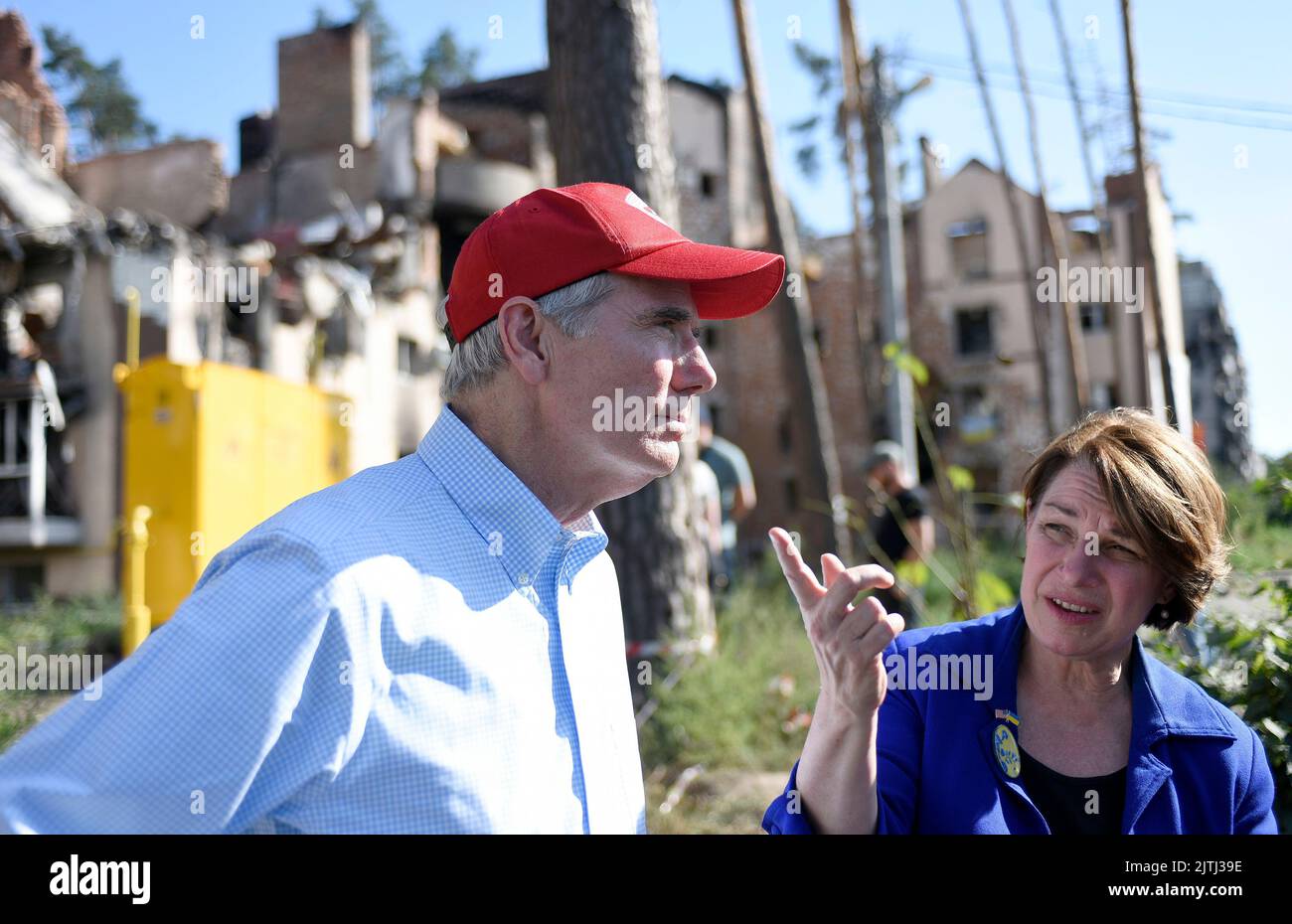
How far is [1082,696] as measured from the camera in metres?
2.23

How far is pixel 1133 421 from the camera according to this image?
229cm

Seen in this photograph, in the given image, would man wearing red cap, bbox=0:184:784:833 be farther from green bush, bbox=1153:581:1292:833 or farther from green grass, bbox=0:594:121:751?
green grass, bbox=0:594:121:751

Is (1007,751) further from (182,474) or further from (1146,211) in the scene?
(182,474)

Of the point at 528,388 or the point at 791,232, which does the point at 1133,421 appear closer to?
the point at 528,388

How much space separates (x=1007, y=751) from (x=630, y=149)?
445 centimetres

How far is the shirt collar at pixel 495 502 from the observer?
1.67m

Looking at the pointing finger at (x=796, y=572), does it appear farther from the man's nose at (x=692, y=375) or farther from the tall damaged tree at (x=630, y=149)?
the tall damaged tree at (x=630, y=149)

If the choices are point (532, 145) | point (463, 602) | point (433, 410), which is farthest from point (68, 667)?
point (532, 145)

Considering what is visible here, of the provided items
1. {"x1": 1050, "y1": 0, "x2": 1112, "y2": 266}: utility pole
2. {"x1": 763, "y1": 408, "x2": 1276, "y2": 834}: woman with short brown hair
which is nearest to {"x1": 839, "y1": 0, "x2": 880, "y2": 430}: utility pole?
{"x1": 1050, "y1": 0, "x2": 1112, "y2": 266}: utility pole

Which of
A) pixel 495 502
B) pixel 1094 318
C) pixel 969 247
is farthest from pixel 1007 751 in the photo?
pixel 969 247

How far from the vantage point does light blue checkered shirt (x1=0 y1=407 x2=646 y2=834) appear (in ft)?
4.32

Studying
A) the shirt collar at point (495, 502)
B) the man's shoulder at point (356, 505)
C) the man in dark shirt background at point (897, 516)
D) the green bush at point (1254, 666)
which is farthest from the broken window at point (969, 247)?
the man's shoulder at point (356, 505)

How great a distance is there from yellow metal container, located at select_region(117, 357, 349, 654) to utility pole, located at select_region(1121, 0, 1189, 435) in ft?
22.4

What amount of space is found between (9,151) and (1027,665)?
20745mm
